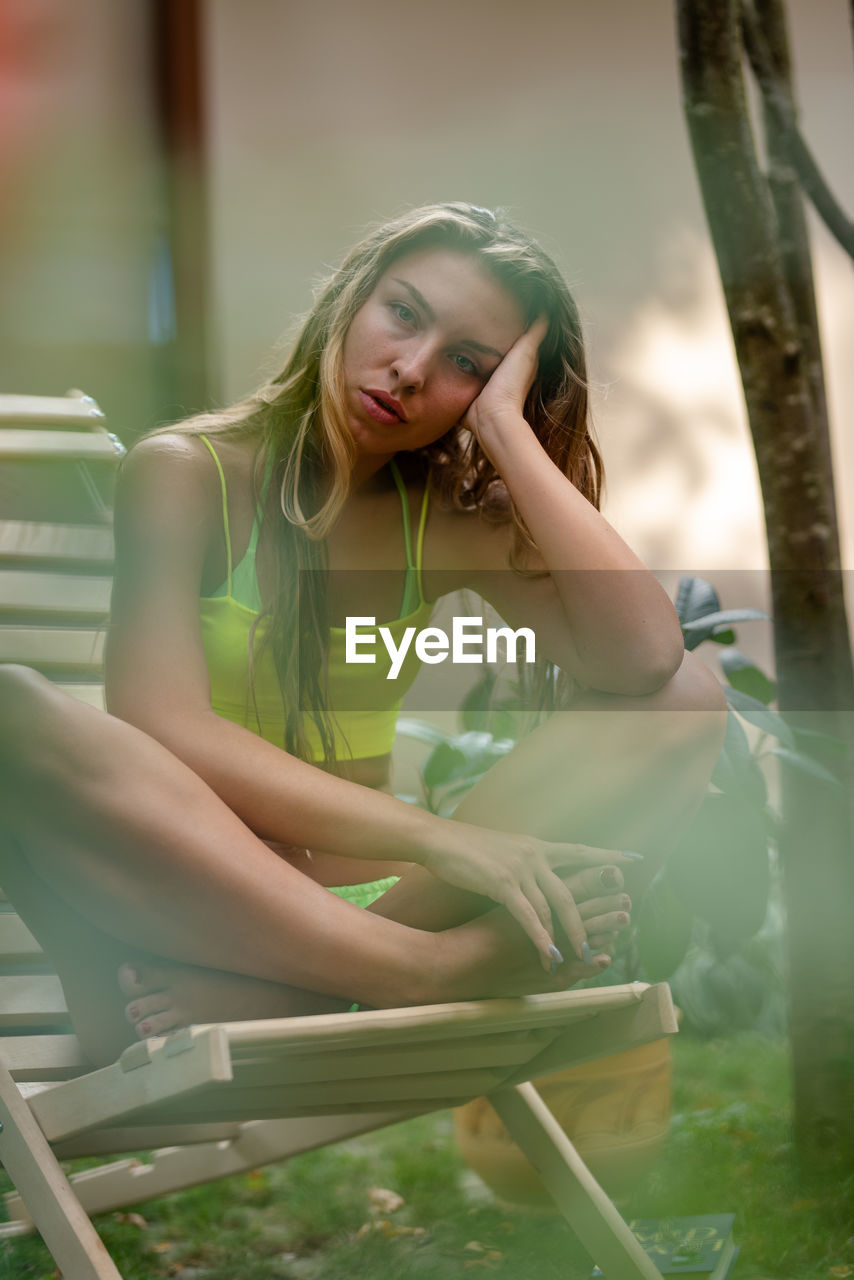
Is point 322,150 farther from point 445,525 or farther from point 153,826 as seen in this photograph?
point 153,826

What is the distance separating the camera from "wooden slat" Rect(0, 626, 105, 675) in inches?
71.6

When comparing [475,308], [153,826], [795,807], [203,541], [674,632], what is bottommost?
[795,807]

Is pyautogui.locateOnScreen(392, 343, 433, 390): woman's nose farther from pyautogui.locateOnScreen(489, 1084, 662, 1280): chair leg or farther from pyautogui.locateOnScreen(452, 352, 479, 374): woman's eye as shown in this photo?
pyautogui.locateOnScreen(489, 1084, 662, 1280): chair leg

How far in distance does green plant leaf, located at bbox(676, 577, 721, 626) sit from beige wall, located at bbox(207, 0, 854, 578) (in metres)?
0.97

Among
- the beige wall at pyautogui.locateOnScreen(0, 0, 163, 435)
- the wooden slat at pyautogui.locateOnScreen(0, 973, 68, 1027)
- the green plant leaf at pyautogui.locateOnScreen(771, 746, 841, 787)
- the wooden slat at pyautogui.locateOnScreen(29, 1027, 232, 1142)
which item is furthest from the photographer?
the beige wall at pyautogui.locateOnScreen(0, 0, 163, 435)

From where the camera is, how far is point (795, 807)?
190cm

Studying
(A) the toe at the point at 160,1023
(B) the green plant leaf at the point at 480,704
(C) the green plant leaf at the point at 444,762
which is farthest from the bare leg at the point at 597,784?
(B) the green plant leaf at the point at 480,704

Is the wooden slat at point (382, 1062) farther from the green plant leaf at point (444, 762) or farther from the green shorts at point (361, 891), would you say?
the green plant leaf at point (444, 762)

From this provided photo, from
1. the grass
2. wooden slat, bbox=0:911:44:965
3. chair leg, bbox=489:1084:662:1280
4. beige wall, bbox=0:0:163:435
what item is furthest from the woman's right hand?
beige wall, bbox=0:0:163:435

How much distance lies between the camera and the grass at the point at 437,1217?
1663 mm

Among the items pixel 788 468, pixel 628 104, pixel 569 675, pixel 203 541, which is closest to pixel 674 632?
pixel 569 675

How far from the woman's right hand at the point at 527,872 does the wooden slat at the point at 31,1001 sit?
0.52m

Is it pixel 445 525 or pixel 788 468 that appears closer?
pixel 445 525

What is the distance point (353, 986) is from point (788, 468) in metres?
1.21
